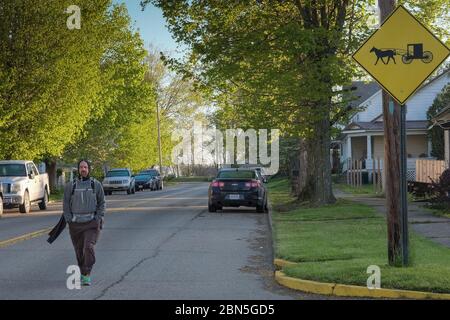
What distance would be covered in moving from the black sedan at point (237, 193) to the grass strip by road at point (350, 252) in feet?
11.6

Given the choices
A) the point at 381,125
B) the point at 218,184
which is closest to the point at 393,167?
the point at 218,184

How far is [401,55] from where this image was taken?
33.5 feet

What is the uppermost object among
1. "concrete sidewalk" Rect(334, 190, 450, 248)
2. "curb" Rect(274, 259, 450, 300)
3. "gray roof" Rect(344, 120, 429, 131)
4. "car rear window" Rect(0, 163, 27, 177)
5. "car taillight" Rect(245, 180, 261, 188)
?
"gray roof" Rect(344, 120, 429, 131)

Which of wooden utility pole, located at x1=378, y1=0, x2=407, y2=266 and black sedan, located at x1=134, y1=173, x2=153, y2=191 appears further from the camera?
black sedan, located at x1=134, y1=173, x2=153, y2=191

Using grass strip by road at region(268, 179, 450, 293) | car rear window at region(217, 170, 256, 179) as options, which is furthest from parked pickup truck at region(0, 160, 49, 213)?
grass strip by road at region(268, 179, 450, 293)

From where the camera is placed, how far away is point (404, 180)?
10.4 m

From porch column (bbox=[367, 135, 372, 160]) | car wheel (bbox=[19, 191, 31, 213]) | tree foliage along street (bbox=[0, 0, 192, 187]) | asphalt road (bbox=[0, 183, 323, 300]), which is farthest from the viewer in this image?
porch column (bbox=[367, 135, 372, 160])

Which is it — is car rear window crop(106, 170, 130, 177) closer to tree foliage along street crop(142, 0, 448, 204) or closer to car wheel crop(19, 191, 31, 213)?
car wheel crop(19, 191, 31, 213)

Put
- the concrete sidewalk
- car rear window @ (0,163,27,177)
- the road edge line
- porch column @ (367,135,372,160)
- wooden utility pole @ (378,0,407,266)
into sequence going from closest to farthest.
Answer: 1. wooden utility pole @ (378,0,407,266)
2. the concrete sidewalk
3. the road edge line
4. car rear window @ (0,163,27,177)
5. porch column @ (367,135,372,160)

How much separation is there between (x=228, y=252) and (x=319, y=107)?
10.6m

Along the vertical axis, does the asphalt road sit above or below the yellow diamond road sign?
below

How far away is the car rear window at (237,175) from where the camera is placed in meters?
25.7

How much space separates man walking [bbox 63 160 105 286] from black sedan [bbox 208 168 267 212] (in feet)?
48.7

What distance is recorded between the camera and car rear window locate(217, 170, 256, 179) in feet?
84.3
